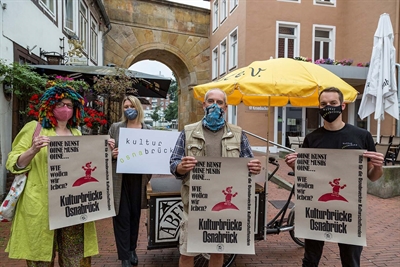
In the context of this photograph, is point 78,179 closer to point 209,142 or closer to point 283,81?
point 209,142

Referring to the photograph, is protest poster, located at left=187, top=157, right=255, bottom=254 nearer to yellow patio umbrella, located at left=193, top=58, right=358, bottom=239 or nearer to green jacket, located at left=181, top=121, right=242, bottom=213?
green jacket, located at left=181, top=121, right=242, bottom=213

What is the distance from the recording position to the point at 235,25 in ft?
53.3

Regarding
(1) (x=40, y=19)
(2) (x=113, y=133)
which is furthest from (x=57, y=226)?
(1) (x=40, y=19)

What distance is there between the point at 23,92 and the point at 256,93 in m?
4.61

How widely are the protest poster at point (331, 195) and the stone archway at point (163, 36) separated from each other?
19.2 m

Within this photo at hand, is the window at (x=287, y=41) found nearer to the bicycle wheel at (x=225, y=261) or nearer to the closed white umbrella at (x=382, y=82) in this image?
the closed white umbrella at (x=382, y=82)

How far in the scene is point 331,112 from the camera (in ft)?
8.37

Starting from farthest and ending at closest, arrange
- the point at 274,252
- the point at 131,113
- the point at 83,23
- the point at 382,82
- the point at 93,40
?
the point at 93,40
the point at 83,23
the point at 382,82
the point at 274,252
the point at 131,113

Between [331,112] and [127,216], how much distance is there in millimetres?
2359

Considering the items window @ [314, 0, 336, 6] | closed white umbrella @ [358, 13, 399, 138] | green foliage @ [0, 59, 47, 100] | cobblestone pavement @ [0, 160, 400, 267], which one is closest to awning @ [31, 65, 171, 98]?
green foliage @ [0, 59, 47, 100]

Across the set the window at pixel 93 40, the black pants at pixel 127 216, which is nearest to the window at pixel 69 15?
the window at pixel 93 40

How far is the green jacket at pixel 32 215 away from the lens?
223cm

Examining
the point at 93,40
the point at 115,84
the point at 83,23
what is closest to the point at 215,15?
the point at 93,40

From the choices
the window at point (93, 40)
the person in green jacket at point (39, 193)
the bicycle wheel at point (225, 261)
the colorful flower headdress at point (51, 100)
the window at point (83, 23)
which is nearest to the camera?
the person in green jacket at point (39, 193)
